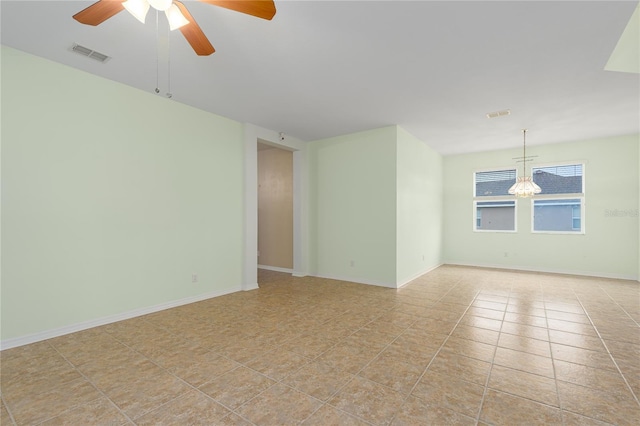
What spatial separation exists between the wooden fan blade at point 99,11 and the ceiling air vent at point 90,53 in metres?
1.18

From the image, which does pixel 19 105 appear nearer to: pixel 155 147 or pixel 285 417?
pixel 155 147

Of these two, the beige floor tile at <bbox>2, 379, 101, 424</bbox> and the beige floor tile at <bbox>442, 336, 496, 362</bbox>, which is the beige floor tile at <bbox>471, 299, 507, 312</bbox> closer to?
the beige floor tile at <bbox>442, 336, 496, 362</bbox>

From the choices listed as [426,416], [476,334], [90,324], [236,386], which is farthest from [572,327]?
[90,324]

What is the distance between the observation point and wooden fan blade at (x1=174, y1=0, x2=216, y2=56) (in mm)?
1828

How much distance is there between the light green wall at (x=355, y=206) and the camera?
5215 millimetres

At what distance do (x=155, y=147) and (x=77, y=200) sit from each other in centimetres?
108

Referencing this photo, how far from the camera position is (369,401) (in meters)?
1.97

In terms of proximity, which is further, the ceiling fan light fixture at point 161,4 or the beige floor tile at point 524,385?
the beige floor tile at point 524,385

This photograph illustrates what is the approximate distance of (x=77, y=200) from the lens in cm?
317

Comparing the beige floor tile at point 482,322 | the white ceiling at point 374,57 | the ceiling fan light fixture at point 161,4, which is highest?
the white ceiling at point 374,57

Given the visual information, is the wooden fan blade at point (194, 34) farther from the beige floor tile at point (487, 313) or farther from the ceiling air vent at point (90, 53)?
the beige floor tile at point (487, 313)

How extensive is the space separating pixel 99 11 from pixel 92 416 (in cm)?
250

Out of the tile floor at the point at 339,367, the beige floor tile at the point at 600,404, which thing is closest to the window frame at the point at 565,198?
the tile floor at the point at 339,367

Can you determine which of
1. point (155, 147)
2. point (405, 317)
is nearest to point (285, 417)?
point (405, 317)
